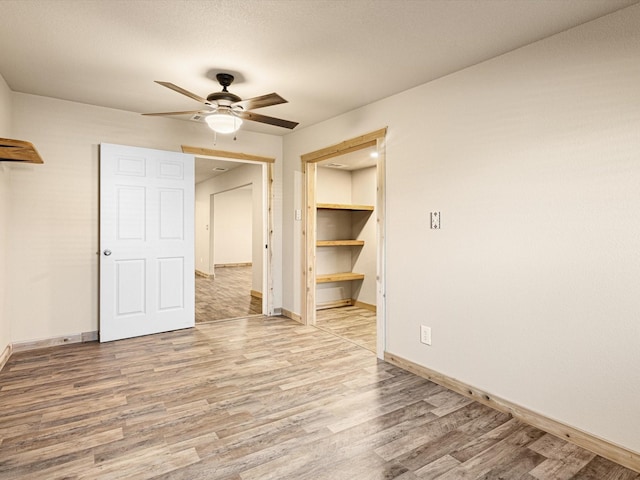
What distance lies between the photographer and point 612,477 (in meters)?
1.81

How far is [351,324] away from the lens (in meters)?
4.65

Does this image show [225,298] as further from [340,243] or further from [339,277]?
[340,243]

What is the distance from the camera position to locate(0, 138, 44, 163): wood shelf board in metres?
2.37

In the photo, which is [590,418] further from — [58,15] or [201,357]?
[58,15]

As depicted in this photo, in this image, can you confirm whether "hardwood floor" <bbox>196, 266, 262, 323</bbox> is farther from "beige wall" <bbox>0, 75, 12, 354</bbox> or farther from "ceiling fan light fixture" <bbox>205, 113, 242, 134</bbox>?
"ceiling fan light fixture" <bbox>205, 113, 242, 134</bbox>

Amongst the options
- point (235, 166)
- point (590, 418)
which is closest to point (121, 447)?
point (590, 418)

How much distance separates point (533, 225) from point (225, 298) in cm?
514

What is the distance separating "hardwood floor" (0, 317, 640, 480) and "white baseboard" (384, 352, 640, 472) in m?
0.05

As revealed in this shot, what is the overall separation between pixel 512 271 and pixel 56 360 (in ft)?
12.7

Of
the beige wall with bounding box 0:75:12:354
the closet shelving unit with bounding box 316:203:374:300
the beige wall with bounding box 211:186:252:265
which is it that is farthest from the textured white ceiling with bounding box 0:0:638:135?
the beige wall with bounding box 211:186:252:265

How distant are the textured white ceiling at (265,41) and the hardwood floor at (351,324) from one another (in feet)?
8.28

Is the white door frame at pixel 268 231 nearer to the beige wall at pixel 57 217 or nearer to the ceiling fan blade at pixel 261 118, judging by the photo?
the beige wall at pixel 57 217

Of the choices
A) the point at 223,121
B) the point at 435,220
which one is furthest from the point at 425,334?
the point at 223,121

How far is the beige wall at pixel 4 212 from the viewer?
3.10 meters
